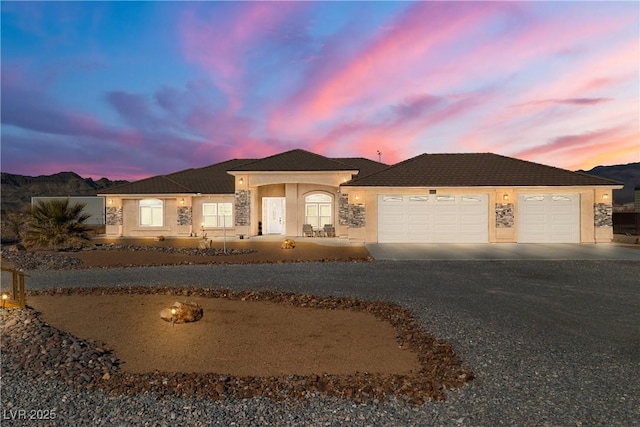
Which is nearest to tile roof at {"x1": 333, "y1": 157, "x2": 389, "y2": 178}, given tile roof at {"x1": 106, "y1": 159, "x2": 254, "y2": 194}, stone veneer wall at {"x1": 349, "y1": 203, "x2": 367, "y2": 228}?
stone veneer wall at {"x1": 349, "y1": 203, "x2": 367, "y2": 228}

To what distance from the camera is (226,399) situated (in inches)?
163

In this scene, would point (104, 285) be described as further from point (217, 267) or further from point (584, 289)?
point (584, 289)

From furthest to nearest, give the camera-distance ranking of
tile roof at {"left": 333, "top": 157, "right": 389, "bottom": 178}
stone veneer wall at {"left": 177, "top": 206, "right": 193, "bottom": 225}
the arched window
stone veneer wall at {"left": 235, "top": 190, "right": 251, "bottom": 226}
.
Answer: tile roof at {"left": 333, "top": 157, "right": 389, "bottom": 178}, stone veneer wall at {"left": 177, "top": 206, "right": 193, "bottom": 225}, the arched window, stone veneer wall at {"left": 235, "top": 190, "right": 251, "bottom": 226}

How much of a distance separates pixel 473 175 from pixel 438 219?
129 inches

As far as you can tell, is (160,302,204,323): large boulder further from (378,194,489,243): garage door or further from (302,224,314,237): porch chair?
(302,224,314,237): porch chair

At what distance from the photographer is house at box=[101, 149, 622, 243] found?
67.3 ft

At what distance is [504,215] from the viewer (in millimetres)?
20594

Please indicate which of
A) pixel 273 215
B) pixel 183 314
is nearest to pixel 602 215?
pixel 273 215

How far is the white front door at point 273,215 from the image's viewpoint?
26656 millimetres

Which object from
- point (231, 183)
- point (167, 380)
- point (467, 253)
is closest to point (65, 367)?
point (167, 380)

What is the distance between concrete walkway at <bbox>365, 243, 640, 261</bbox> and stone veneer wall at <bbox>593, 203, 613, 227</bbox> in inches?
42.8

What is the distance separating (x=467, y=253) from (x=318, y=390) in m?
13.5

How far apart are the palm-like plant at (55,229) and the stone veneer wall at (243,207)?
857cm

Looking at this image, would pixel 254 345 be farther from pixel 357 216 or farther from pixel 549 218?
pixel 549 218
